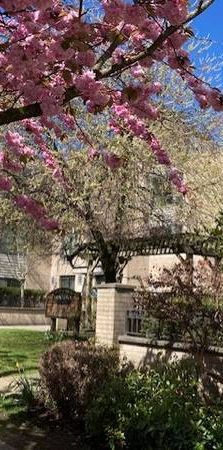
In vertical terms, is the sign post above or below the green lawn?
above

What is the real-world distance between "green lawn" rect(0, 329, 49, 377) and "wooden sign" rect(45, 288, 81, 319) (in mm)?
854

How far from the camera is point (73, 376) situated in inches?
339

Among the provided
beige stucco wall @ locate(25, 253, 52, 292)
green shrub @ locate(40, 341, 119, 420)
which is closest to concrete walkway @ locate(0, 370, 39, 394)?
green shrub @ locate(40, 341, 119, 420)

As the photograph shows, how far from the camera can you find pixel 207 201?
54.6 ft

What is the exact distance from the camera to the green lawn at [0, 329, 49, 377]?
516 inches

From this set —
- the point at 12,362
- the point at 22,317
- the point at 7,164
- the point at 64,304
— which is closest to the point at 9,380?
the point at 12,362

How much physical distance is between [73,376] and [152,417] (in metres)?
1.95

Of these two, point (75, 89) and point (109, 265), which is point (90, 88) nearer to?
point (75, 89)

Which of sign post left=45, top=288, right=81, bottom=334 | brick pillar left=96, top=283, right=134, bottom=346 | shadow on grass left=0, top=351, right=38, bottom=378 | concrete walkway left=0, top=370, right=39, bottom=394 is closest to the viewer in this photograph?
concrete walkway left=0, top=370, right=39, bottom=394

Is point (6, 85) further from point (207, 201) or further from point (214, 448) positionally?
point (207, 201)

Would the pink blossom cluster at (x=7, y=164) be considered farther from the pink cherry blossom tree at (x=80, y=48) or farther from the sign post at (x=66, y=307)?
the sign post at (x=66, y=307)

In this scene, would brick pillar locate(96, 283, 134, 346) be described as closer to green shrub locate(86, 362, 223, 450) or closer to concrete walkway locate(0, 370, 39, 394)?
concrete walkway locate(0, 370, 39, 394)

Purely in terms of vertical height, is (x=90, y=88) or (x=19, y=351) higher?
(x=90, y=88)

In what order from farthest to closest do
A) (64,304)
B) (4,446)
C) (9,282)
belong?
(9,282) → (64,304) → (4,446)
